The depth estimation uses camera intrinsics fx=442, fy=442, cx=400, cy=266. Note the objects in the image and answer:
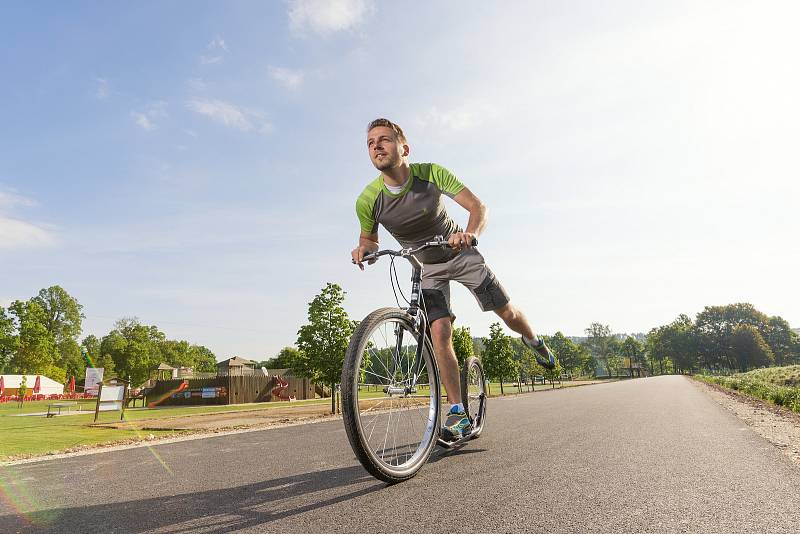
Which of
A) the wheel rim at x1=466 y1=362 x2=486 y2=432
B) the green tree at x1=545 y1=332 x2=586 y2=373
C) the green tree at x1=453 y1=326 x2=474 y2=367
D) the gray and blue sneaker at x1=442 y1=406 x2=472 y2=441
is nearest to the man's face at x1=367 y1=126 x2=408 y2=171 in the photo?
the gray and blue sneaker at x1=442 y1=406 x2=472 y2=441

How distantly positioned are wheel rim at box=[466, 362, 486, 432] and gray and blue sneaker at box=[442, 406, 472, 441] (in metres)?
0.73

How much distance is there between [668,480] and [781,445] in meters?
2.12

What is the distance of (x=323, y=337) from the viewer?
19.0m

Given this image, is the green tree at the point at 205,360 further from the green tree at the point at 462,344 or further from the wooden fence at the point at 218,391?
the green tree at the point at 462,344

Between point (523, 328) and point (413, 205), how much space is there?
2063 millimetres

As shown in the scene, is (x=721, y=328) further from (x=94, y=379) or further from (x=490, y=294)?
(x=490, y=294)

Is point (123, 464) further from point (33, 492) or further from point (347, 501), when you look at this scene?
point (347, 501)

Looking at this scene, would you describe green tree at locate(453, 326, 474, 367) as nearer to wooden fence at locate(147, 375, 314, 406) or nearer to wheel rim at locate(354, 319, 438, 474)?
wooden fence at locate(147, 375, 314, 406)

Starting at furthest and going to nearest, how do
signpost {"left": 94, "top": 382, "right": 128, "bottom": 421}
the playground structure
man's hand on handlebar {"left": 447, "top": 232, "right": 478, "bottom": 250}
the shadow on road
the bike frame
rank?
the playground structure < signpost {"left": 94, "top": 382, "right": 128, "bottom": 421} < the bike frame < man's hand on handlebar {"left": 447, "top": 232, "right": 478, "bottom": 250} < the shadow on road

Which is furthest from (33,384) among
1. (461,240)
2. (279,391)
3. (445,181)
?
(461,240)

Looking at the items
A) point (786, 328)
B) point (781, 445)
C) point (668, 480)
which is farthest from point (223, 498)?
point (786, 328)

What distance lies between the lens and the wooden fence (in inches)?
1631

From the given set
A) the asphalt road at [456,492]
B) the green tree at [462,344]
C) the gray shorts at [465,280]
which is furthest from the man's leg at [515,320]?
the green tree at [462,344]

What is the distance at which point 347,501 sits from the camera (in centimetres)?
255
